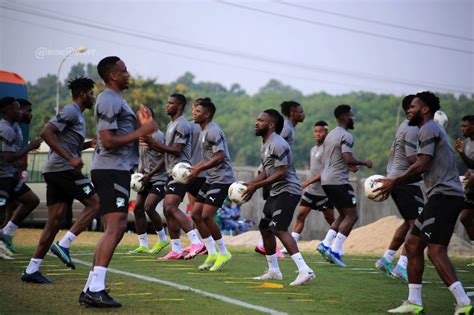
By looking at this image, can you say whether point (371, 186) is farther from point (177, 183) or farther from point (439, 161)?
point (177, 183)

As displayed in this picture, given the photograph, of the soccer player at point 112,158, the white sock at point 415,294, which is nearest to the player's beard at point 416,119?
the white sock at point 415,294

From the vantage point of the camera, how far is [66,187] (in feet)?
41.0

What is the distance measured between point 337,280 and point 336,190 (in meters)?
2.81

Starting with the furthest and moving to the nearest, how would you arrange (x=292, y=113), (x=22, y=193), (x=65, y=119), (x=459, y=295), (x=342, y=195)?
(x=292, y=113), (x=22, y=193), (x=342, y=195), (x=65, y=119), (x=459, y=295)

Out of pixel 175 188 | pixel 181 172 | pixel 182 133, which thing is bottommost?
pixel 175 188

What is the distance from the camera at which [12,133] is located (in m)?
15.4

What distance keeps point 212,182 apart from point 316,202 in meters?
3.68

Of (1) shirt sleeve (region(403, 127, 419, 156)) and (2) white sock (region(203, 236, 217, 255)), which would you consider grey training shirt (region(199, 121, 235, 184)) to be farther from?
(1) shirt sleeve (region(403, 127, 419, 156))

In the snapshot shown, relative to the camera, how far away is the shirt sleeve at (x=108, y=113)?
10.2 metres

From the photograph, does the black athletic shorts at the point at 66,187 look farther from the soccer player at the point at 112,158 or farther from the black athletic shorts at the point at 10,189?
the black athletic shorts at the point at 10,189

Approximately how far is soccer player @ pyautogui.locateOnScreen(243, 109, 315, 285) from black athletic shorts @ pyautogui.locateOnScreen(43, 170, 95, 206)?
2174 mm

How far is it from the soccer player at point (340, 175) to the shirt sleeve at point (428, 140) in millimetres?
5838

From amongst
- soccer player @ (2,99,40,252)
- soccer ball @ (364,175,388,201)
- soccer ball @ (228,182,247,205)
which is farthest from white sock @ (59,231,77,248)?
soccer ball @ (364,175,388,201)

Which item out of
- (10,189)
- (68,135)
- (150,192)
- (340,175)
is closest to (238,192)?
(68,135)
